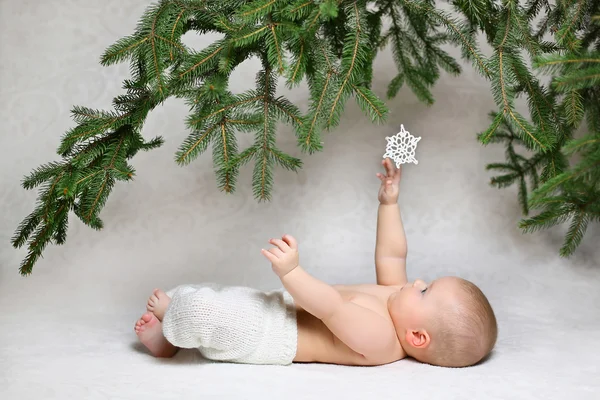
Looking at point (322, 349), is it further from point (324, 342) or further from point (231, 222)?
point (231, 222)

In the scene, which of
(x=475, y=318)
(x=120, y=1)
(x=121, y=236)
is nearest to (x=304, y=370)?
(x=475, y=318)

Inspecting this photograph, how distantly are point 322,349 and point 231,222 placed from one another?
0.75 m

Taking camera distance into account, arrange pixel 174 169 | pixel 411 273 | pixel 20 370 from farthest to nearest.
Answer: pixel 174 169
pixel 411 273
pixel 20 370

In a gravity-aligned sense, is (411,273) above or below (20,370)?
above

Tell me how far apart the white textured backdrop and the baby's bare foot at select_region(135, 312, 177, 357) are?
0.11ft

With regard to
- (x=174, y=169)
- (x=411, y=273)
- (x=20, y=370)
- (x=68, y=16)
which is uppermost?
(x=68, y=16)

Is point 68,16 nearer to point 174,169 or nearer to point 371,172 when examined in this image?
point 174,169

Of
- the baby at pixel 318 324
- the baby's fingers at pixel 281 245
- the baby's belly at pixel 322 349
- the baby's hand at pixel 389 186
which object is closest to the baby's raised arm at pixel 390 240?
the baby's hand at pixel 389 186

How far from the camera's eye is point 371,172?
2238mm

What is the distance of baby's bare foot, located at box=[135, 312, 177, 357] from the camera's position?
4.91 ft

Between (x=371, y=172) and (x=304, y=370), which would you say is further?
(x=371, y=172)

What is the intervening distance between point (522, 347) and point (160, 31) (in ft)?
3.33

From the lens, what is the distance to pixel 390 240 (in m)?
1.70

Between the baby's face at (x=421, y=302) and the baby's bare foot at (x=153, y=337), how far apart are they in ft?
1.58
